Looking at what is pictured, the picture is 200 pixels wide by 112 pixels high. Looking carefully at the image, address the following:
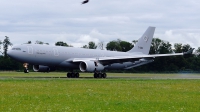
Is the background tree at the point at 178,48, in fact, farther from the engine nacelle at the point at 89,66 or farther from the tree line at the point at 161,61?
the engine nacelle at the point at 89,66

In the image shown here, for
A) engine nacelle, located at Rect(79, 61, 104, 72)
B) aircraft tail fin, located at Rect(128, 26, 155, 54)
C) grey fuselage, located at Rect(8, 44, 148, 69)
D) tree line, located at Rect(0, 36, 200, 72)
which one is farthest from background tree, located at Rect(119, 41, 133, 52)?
engine nacelle, located at Rect(79, 61, 104, 72)

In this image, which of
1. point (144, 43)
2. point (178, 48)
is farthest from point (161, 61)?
point (144, 43)

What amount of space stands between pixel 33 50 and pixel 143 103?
32.2 meters

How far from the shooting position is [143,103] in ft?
63.5

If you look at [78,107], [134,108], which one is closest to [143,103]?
[134,108]

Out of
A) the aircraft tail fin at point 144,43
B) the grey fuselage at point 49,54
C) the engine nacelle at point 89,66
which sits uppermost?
the aircraft tail fin at point 144,43

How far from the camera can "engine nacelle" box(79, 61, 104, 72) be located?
52719 millimetres

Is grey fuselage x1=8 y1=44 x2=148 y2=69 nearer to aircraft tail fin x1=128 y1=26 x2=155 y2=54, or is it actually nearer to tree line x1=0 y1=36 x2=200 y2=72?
aircraft tail fin x1=128 y1=26 x2=155 y2=54

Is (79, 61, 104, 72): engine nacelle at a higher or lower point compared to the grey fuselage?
lower

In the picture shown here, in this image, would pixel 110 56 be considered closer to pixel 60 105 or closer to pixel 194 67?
pixel 60 105

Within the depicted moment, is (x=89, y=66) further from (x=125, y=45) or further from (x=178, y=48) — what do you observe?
(x=125, y=45)

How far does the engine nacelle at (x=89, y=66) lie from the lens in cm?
5272

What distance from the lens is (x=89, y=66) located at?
2080 inches

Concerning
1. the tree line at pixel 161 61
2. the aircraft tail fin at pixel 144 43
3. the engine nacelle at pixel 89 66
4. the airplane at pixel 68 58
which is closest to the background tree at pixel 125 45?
the tree line at pixel 161 61
